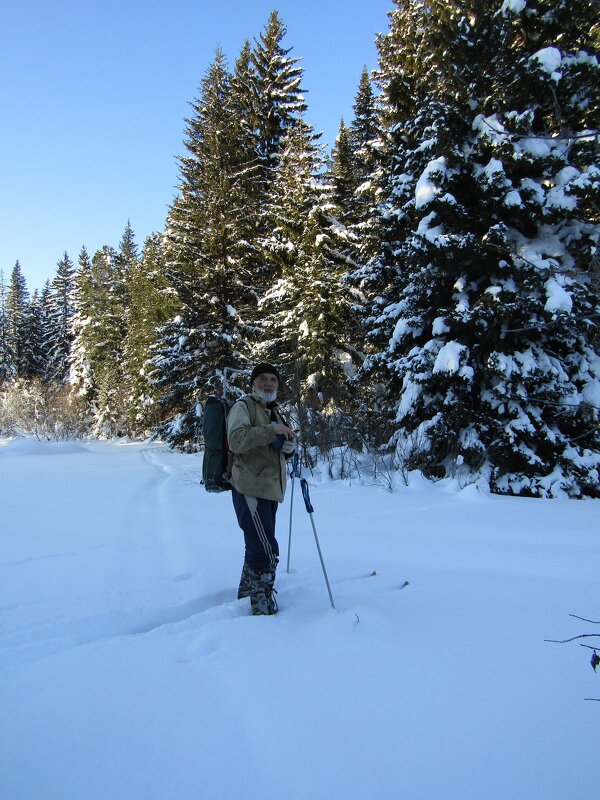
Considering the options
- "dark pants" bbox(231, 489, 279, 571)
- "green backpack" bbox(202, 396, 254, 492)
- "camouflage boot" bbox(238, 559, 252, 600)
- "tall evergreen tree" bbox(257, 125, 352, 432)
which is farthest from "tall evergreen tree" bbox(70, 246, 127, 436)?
"dark pants" bbox(231, 489, 279, 571)

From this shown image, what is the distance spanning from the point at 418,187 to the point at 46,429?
24.7 m

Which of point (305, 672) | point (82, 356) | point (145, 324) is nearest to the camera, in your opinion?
point (305, 672)

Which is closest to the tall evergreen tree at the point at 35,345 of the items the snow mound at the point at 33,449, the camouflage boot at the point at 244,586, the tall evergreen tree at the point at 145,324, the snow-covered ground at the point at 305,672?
the tall evergreen tree at the point at 145,324

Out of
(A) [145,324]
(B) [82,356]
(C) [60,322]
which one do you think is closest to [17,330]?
(C) [60,322]

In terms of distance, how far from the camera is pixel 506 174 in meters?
8.78

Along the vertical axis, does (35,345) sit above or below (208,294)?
above

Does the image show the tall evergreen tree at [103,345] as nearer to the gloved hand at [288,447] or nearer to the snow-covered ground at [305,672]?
the snow-covered ground at [305,672]

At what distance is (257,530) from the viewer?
362cm

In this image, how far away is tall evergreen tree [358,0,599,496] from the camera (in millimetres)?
8016

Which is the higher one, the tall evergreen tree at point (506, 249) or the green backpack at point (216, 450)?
the tall evergreen tree at point (506, 249)

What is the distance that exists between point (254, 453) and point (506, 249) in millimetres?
6629

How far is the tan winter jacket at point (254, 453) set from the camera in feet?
11.5

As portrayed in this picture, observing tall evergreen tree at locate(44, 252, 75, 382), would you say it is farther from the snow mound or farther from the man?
the man

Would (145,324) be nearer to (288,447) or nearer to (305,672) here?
(288,447)
